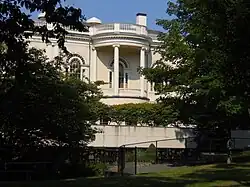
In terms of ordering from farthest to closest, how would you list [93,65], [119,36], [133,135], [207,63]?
[93,65], [119,36], [133,135], [207,63]

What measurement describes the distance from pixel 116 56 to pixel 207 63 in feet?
124

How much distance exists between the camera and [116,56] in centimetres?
5197

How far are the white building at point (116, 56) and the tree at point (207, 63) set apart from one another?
17.3 meters

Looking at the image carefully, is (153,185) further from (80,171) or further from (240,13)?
(80,171)

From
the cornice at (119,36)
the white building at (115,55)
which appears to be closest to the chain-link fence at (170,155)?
the white building at (115,55)

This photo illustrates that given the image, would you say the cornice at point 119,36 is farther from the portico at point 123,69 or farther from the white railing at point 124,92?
the white railing at point 124,92

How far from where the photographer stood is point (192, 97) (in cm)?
2638

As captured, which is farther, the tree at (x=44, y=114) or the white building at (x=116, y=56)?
the white building at (x=116, y=56)

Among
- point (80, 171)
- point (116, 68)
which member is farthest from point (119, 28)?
point (80, 171)

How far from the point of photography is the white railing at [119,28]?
52062mm

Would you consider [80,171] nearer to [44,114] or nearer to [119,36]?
[44,114]

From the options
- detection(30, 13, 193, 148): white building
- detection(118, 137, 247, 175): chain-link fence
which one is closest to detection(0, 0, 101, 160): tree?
detection(118, 137, 247, 175): chain-link fence

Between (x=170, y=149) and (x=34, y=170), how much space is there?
8.55 m

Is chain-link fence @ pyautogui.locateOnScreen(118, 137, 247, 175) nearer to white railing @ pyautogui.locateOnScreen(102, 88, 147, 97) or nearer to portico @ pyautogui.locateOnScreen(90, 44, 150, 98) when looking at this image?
white railing @ pyautogui.locateOnScreen(102, 88, 147, 97)
